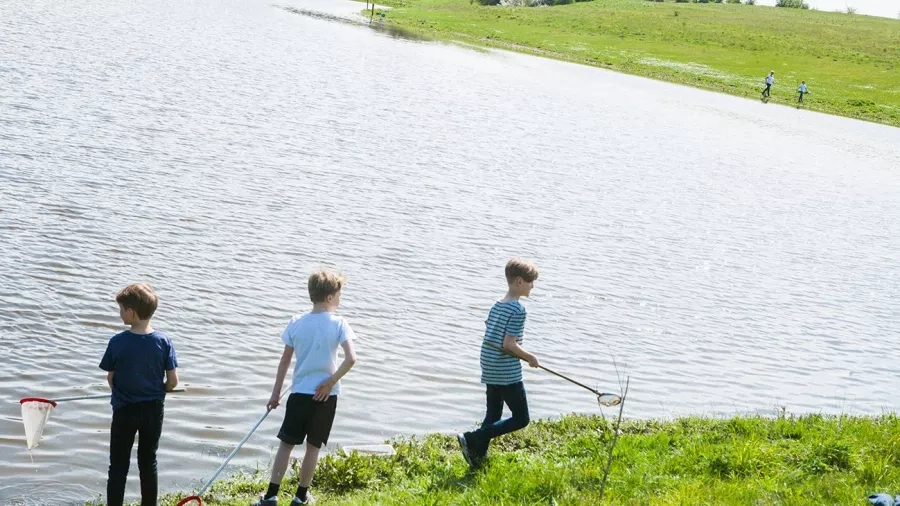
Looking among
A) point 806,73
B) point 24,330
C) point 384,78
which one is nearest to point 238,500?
point 24,330

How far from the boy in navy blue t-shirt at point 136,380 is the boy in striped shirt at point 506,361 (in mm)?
2885

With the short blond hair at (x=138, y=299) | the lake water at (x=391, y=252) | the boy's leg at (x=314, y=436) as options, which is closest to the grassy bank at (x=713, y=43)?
the lake water at (x=391, y=252)

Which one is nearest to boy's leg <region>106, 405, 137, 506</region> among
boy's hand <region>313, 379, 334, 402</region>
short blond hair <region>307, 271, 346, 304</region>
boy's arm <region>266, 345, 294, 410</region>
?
boy's arm <region>266, 345, 294, 410</region>

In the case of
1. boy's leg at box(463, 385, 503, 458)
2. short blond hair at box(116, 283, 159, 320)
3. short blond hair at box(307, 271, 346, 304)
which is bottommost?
boy's leg at box(463, 385, 503, 458)

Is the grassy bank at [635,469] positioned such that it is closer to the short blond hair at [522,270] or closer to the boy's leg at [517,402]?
the boy's leg at [517,402]

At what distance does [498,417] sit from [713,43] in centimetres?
9418

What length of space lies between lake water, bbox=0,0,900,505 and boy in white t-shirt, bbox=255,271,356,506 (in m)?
1.33

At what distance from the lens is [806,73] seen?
3275 inches

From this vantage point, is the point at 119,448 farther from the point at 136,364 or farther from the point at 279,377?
the point at 279,377

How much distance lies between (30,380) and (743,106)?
5732 centimetres

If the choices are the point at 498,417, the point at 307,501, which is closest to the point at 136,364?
the point at 307,501

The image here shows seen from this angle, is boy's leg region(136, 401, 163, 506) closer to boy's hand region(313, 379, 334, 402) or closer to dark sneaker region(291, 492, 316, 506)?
dark sneaker region(291, 492, 316, 506)

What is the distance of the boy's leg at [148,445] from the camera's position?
7426 mm

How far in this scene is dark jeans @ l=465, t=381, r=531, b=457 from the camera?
29.5ft
